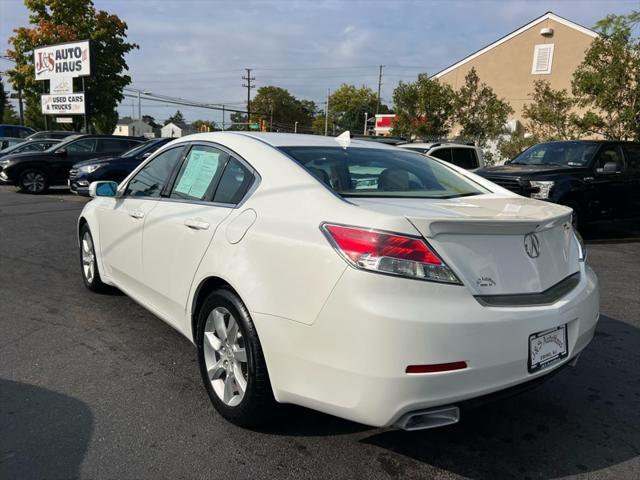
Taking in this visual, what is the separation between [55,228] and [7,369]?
6.01 m

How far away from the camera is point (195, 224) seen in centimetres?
307

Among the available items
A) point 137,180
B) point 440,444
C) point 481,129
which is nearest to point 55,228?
point 137,180

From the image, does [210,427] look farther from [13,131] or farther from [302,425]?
[13,131]

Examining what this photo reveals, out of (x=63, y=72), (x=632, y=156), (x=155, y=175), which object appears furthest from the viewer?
(x=63, y=72)

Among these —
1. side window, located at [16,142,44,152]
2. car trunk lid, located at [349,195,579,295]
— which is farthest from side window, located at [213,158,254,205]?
side window, located at [16,142,44,152]

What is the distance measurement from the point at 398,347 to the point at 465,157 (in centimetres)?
935

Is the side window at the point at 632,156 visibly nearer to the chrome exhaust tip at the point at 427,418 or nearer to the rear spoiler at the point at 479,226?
the rear spoiler at the point at 479,226

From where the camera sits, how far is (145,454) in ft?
8.39

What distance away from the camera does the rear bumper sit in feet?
6.90

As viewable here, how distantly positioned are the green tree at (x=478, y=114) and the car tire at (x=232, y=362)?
20.3 metres

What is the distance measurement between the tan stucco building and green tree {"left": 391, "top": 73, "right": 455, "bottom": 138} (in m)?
6.85

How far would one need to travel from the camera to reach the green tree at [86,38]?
1022 inches

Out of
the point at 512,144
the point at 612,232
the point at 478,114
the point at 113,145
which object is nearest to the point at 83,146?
the point at 113,145

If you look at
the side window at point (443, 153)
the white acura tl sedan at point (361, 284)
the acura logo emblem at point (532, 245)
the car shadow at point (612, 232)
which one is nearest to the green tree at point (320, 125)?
the car shadow at point (612, 232)
